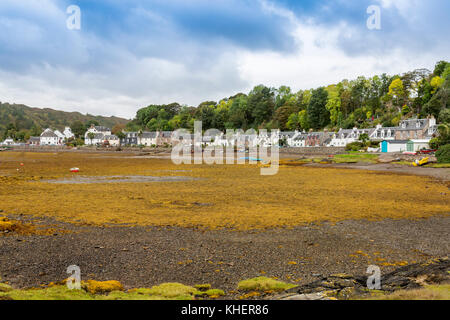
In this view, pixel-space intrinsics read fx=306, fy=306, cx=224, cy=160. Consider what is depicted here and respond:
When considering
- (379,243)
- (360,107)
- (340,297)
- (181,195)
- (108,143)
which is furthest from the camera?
Result: (108,143)

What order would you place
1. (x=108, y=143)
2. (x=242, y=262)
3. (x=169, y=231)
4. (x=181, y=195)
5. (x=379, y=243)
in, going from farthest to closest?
(x=108, y=143) < (x=181, y=195) < (x=169, y=231) < (x=379, y=243) < (x=242, y=262)

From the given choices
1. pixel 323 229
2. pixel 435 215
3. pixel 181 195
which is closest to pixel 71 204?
pixel 181 195

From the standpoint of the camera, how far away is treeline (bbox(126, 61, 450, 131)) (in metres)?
90.9

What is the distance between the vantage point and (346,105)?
375 ft

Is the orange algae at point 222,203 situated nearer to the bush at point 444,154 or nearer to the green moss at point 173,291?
the green moss at point 173,291

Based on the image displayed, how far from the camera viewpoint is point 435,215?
47.1 ft

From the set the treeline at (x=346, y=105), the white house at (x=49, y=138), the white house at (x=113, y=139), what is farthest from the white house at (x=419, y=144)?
the white house at (x=49, y=138)

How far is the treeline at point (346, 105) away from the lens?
90875mm

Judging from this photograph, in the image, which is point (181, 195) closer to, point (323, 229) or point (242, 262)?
point (323, 229)

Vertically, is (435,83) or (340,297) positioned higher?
(435,83)

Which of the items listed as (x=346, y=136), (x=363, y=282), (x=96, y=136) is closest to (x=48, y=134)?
(x=96, y=136)
